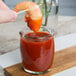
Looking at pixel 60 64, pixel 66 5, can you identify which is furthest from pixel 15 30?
pixel 66 5

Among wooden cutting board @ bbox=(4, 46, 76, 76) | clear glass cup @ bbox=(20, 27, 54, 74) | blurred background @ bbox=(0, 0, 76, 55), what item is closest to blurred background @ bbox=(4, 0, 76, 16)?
blurred background @ bbox=(0, 0, 76, 55)

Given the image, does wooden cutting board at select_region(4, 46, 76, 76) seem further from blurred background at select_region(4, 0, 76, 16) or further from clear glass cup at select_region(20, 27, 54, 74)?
blurred background at select_region(4, 0, 76, 16)

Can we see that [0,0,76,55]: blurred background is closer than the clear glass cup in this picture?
No

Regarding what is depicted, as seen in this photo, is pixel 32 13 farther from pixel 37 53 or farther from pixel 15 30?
pixel 15 30

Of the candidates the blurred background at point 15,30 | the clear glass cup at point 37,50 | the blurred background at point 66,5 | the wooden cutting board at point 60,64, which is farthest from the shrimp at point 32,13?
the blurred background at point 66,5

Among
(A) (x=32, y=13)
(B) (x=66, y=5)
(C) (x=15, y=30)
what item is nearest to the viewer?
(A) (x=32, y=13)

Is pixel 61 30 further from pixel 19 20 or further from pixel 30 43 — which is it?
pixel 30 43

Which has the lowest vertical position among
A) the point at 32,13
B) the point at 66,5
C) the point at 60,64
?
the point at 66,5
